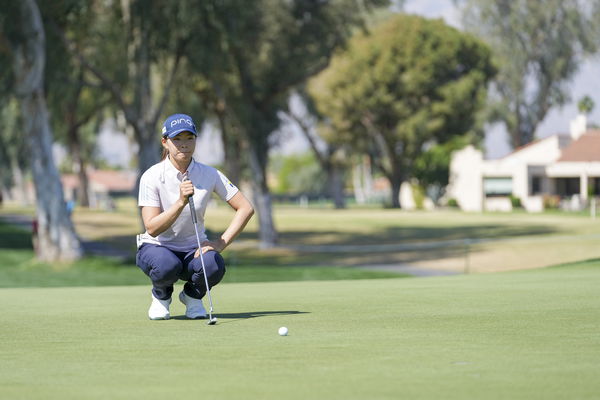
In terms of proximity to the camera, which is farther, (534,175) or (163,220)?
(534,175)

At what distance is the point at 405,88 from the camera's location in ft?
283

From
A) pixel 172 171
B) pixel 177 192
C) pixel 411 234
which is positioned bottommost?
pixel 411 234

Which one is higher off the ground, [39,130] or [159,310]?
[39,130]

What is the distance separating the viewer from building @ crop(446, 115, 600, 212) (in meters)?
78.4

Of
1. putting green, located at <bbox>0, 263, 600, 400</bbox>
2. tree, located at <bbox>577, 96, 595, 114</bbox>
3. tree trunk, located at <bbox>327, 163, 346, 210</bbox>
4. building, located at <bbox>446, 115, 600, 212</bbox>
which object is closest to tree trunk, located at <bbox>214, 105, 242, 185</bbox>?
building, located at <bbox>446, 115, 600, 212</bbox>

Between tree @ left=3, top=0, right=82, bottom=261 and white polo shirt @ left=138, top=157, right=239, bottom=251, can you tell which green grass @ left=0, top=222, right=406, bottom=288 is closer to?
tree @ left=3, top=0, right=82, bottom=261

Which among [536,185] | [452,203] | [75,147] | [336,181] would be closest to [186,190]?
[75,147]

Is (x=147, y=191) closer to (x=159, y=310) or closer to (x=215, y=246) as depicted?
(x=215, y=246)

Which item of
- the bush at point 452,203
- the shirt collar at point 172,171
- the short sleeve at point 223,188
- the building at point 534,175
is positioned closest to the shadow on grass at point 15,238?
the short sleeve at point 223,188

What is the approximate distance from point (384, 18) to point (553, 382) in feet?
291

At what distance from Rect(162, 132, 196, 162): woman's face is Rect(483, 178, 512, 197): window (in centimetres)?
7635

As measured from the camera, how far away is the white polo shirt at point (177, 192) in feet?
29.3

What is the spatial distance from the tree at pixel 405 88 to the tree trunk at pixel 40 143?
5801cm

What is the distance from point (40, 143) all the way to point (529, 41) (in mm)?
76005
